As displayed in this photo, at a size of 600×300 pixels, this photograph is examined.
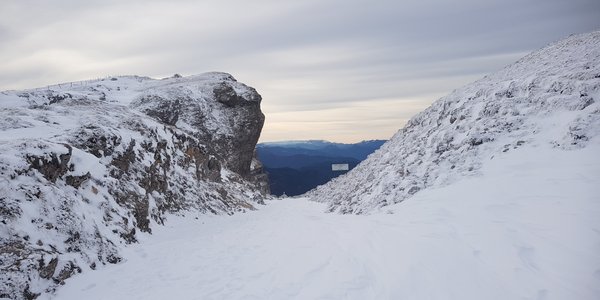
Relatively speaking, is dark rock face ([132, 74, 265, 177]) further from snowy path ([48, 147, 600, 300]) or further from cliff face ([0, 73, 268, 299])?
snowy path ([48, 147, 600, 300])

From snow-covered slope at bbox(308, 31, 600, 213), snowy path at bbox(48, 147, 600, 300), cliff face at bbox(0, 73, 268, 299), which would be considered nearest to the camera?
snowy path at bbox(48, 147, 600, 300)

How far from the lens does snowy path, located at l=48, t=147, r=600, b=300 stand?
5508 millimetres

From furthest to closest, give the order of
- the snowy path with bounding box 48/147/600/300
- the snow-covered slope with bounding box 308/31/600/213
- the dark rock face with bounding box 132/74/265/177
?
the dark rock face with bounding box 132/74/265/177 → the snow-covered slope with bounding box 308/31/600/213 → the snowy path with bounding box 48/147/600/300

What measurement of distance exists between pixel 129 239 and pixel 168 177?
760 cm

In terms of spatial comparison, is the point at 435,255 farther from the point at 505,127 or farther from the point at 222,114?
the point at 222,114

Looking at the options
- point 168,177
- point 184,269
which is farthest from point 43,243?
point 168,177

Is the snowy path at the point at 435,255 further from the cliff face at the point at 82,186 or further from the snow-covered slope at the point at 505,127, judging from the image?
the snow-covered slope at the point at 505,127

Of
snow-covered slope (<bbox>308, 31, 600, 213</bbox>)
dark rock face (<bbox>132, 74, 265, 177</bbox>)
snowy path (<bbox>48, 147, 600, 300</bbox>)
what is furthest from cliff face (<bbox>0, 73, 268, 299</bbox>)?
dark rock face (<bbox>132, 74, 265, 177</bbox>)

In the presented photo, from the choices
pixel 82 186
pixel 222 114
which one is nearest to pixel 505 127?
pixel 82 186

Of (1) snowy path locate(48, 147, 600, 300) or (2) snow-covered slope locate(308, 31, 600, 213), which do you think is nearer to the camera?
(1) snowy path locate(48, 147, 600, 300)

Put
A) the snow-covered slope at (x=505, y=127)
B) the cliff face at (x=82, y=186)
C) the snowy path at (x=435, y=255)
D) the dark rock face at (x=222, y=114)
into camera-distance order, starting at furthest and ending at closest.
→ the dark rock face at (x=222, y=114) → the snow-covered slope at (x=505, y=127) → the cliff face at (x=82, y=186) → the snowy path at (x=435, y=255)

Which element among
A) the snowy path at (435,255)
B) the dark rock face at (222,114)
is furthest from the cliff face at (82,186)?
the dark rock face at (222,114)

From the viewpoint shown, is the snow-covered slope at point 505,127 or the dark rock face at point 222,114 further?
the dark rock face at point 222,114

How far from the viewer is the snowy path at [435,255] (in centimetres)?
551
